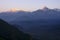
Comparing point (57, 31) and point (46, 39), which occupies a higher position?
point (57, 31)

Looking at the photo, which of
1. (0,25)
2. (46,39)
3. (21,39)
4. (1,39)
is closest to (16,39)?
(21,39)

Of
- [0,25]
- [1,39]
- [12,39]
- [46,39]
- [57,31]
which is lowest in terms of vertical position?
[1,39]

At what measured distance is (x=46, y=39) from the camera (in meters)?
109

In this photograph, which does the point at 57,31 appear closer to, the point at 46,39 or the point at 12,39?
the point at 46,39

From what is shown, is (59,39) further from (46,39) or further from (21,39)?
(21,39)

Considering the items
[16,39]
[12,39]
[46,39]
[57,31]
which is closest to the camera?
[12,39]

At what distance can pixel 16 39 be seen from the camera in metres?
56.7

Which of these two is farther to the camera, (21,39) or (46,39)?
(46,39)

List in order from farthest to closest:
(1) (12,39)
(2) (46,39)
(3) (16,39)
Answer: (2) (46,39) < (3) (16,39) < (1) (12,39)

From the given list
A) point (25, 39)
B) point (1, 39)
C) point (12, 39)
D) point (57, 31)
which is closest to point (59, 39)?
point (57, 31)

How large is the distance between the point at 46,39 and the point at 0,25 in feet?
167

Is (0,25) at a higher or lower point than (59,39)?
lower

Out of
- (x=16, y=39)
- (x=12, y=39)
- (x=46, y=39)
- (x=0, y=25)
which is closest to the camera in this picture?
(x=12, y=39)

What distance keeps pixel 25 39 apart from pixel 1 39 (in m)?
18.3
